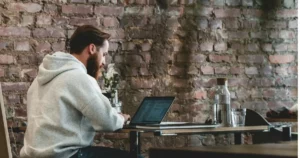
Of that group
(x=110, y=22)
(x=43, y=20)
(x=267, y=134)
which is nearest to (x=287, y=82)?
(x=267, y=134)

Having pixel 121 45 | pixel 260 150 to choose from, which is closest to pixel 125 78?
pixel 121 45

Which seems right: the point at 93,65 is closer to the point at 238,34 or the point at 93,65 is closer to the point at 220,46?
the point at 220,46

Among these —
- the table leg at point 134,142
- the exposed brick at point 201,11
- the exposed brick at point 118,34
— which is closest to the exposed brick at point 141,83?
the exposed brick at point 118,34

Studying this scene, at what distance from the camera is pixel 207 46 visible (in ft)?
13.1

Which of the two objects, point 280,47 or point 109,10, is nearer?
point 109,10

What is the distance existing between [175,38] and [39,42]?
0.84m

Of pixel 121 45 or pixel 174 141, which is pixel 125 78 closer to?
pixel 121 45

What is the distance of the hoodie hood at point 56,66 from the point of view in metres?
2.68

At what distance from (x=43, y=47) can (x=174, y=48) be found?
81 cm

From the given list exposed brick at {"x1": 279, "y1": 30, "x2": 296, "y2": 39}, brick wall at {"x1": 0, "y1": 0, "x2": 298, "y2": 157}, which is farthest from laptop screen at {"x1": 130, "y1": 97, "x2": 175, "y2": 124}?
exposed brick at {"x1": 279, "y1": 30, "x2": 296, "y2": 39}

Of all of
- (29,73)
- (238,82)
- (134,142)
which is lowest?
(134,142)

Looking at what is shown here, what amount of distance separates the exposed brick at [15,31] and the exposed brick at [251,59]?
1.37 metres

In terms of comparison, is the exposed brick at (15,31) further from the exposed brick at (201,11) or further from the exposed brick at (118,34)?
the exposed brick at (201,11)

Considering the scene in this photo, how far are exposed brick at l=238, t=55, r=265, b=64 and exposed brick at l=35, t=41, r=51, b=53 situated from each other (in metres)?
1.24
